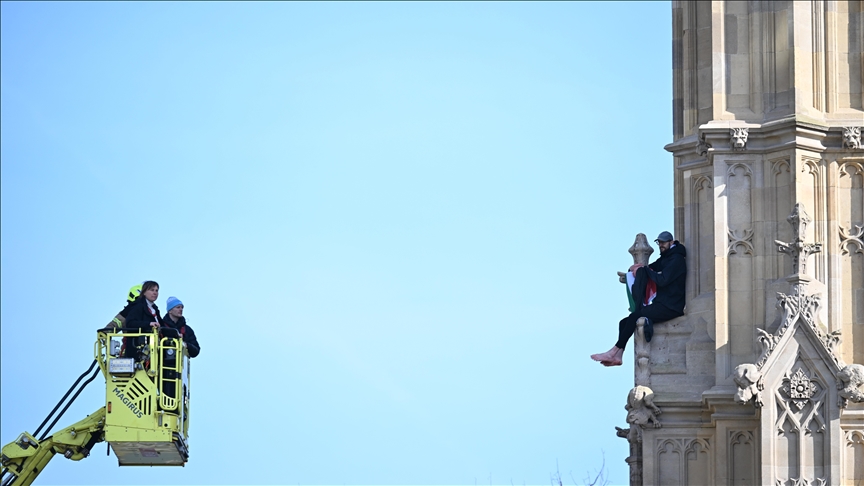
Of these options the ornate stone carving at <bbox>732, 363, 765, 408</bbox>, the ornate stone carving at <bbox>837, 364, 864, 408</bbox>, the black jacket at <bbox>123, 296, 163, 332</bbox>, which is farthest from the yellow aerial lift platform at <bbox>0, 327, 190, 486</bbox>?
the ornate stone carving at <bbox>837, 364, 864, 408</bbox>

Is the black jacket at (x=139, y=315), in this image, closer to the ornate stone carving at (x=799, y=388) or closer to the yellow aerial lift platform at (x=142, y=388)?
the yellow aerial lift platform at (x=142, y=388)

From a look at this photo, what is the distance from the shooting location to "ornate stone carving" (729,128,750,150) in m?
39.7

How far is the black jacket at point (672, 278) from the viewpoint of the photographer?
40.5 metres

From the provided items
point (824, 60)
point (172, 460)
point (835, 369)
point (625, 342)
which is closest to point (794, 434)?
point (835, 369)

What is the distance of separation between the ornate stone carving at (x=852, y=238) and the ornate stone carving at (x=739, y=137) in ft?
7.78

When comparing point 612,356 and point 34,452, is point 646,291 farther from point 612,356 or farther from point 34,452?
point 34,452

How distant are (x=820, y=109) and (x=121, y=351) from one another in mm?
13352

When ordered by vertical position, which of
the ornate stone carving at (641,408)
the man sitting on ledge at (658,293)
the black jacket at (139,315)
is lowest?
the ornate stone carving at (641,408)

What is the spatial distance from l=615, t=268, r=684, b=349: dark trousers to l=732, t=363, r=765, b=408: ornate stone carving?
2.65 m

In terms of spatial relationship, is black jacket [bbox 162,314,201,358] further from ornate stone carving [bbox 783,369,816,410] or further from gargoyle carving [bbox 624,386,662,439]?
ornate stone carving [bbox 783,369,816,410]

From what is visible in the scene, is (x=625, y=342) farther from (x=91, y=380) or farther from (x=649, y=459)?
(x=91, y=380)

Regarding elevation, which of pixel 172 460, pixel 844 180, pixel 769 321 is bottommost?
pixel 172 460

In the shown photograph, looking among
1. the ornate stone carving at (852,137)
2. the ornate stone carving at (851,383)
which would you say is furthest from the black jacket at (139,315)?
the ornate stone carving at (852,137)

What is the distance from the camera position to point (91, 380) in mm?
39750
